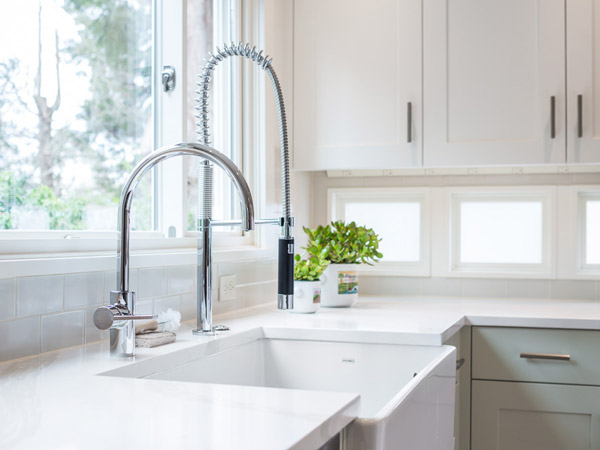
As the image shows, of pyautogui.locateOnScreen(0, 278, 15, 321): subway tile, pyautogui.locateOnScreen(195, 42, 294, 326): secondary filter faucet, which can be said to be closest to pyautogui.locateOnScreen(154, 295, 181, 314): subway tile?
pyautogui.locateOnScreen(195, 42, 294, 326): secondary filter faucet

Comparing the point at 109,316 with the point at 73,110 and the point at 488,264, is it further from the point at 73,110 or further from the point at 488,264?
the point at 488,264

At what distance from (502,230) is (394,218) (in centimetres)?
43

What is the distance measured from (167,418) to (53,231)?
2.59 feet

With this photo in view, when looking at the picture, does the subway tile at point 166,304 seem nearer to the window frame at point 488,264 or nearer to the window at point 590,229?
the window frame at point 488,264

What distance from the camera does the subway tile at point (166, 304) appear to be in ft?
5.60

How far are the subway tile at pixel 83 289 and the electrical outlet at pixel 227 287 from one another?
0.58 m

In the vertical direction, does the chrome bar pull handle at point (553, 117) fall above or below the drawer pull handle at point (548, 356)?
above

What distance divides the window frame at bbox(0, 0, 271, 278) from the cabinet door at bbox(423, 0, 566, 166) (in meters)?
0.62

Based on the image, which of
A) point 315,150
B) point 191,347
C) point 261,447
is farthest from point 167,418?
point 315,150

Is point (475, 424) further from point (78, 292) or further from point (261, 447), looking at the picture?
point (261, 447)

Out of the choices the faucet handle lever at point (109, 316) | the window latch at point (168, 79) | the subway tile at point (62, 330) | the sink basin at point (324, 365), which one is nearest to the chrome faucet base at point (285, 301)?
the sink basin at point (324, 365)

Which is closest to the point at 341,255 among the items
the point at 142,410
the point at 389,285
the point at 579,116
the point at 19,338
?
the point at 389,285

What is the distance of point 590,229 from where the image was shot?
105 inches

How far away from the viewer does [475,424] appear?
2.05 m
